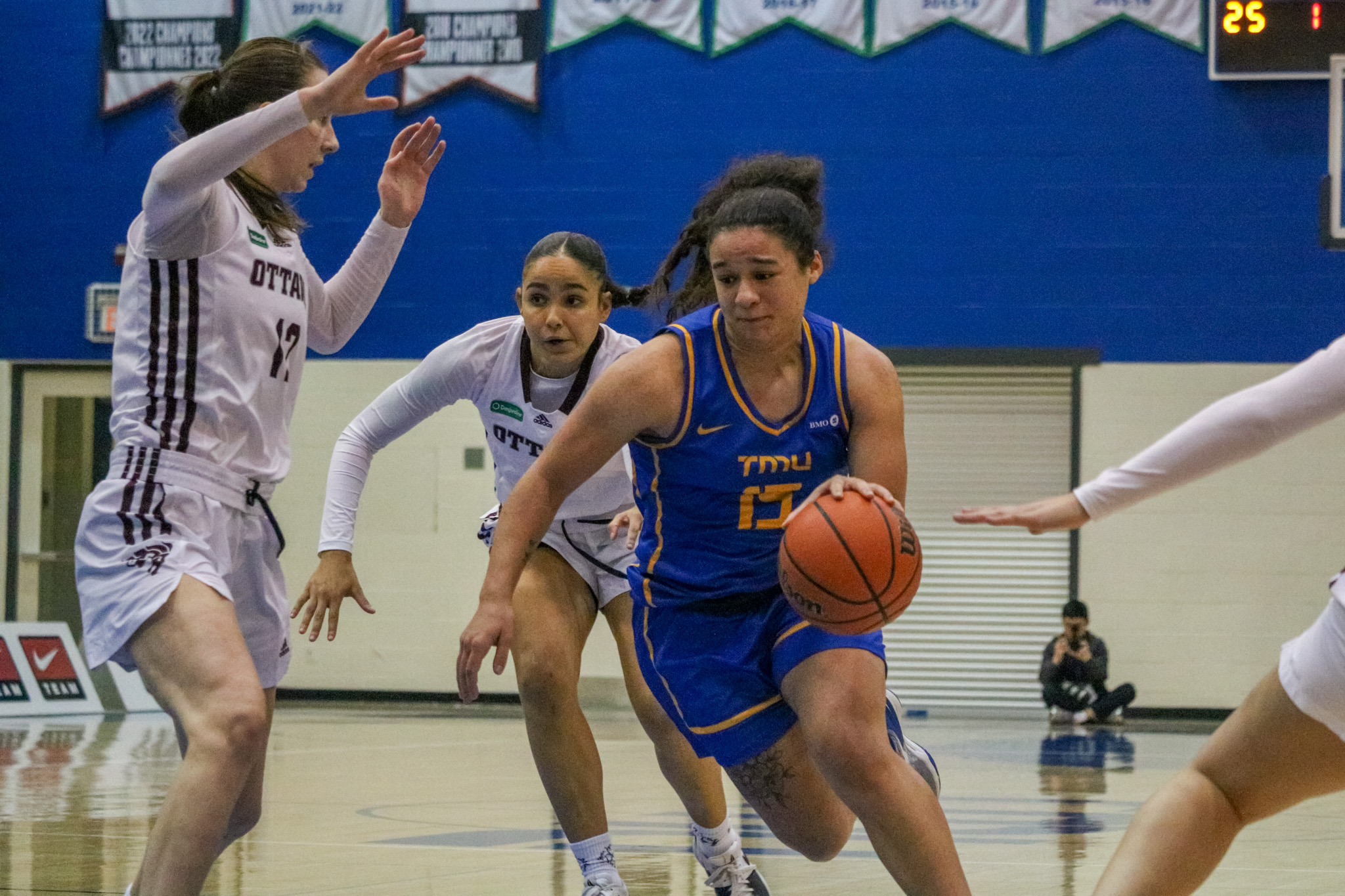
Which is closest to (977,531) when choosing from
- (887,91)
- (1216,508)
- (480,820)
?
(1216,508)

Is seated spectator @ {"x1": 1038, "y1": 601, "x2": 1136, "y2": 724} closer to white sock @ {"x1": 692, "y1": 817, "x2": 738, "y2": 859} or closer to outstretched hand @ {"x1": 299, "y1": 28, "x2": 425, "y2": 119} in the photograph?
white sock @ {"x1": 692, "y1": 817, "x2": 738, "y2": 859}

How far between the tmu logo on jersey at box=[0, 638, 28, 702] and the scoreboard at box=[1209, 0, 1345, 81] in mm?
10788

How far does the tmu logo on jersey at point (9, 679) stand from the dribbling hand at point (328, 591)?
949cm

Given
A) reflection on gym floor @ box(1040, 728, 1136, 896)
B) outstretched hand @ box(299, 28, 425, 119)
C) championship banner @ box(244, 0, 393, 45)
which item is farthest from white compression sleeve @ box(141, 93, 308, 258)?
championship banner @ box(244, 0, 393, 45)

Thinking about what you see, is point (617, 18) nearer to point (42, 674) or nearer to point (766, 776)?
point (42, 674)

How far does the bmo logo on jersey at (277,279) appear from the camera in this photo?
342cm

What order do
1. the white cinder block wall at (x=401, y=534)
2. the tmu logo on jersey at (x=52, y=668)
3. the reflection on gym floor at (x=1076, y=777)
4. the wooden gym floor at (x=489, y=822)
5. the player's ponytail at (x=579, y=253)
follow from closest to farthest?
the player's ponytail at (x=579, y=253) → the wooden gym floor at (x=489, y=822) → the reflection on gym floor at (x=1076, y=777) → the tmu logo on jersey at (x=52, y=668) → the white cinder block wall at (x=401, y=534)

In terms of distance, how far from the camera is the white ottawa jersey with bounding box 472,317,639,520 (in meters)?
4.62

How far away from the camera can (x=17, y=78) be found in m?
15.1

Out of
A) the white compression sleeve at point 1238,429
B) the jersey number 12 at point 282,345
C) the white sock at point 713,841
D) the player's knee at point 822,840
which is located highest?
the jersey number 12 at point 282,345

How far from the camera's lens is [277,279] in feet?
11.4

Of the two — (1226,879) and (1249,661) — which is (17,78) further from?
(1226,879)

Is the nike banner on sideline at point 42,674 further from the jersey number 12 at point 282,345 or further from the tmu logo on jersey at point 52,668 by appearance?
the jersey number 12 at point 282,345

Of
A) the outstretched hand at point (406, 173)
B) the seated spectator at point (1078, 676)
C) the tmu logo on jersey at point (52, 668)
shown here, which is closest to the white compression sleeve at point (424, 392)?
the outstretched hand at point (406, 173)
